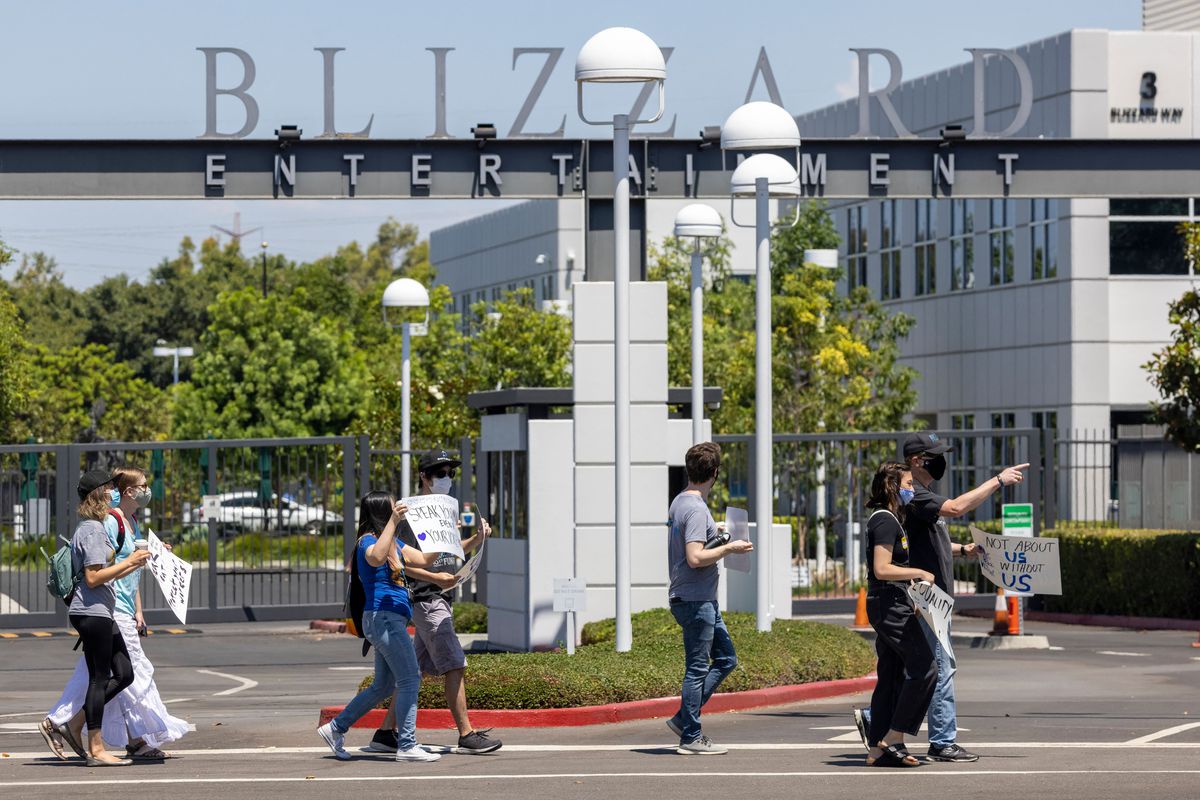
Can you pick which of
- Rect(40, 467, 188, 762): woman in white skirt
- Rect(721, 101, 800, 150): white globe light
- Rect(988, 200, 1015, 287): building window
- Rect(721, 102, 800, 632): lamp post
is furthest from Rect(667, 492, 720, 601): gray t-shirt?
Rect(988, 200, 1015, 287): building window

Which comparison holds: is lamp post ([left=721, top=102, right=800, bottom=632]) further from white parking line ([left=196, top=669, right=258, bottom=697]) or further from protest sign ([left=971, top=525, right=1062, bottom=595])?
white parking line ([left=196, top=669, right=258, bottom=697])

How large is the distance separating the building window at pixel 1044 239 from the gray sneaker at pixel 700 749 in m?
35.6

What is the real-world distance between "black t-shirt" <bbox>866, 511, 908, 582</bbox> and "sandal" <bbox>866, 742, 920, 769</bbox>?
107cm

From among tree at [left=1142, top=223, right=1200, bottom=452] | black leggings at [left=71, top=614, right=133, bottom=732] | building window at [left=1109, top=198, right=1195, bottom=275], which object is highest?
building window at [left=1109, top=198, right=1195, bottom=275]

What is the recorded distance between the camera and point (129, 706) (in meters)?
12.6

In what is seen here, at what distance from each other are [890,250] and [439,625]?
4566 centimetres

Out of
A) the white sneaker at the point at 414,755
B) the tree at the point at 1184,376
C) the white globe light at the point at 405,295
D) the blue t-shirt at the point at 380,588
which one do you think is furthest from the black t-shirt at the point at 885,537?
the white globe light at the point at 405,295

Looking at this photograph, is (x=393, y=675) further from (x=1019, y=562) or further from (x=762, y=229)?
(x=762, y=229)

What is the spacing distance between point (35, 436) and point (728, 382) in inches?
1059

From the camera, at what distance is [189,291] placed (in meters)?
97.6

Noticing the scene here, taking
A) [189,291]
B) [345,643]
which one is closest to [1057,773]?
[345,643]

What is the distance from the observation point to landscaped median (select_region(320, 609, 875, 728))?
1438 cm

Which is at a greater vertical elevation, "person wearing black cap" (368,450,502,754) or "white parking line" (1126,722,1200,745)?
"person wearing black cap" (368,450,502,754)

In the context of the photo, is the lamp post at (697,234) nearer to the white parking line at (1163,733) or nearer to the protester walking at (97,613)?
the white parking line at (1163,733)
